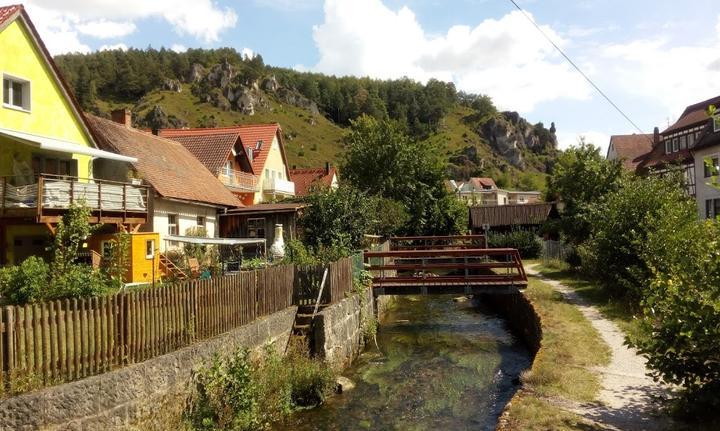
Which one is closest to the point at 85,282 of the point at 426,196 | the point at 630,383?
the point at 630,383

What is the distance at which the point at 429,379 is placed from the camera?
14.8m

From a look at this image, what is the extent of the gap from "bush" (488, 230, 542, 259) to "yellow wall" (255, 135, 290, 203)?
19648 mm

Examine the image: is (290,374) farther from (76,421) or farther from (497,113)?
(497,113)

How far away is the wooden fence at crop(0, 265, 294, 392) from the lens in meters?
7.43

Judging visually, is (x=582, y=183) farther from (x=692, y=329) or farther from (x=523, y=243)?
(x=692, y=329)

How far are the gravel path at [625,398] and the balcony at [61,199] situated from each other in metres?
15.5

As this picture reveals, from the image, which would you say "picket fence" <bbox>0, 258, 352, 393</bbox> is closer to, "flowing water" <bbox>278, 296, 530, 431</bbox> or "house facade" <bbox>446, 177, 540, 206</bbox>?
"flowing water" <bbox>278, 296, 530, 431</bbox>

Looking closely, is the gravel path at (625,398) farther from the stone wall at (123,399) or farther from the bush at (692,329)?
the stone wall at (123,399)

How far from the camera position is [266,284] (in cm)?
1389

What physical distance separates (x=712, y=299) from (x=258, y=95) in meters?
129

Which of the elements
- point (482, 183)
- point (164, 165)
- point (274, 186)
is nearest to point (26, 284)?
point (164, 165)

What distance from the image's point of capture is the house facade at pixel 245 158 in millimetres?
36031

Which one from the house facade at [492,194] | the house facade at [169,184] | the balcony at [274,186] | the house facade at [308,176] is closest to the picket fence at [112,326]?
the house facade at [169,184]

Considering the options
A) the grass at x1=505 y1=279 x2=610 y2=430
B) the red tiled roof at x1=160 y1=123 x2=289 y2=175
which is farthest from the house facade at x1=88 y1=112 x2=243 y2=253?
the grass at x1=505 y1=279 x2=610 y2=430
